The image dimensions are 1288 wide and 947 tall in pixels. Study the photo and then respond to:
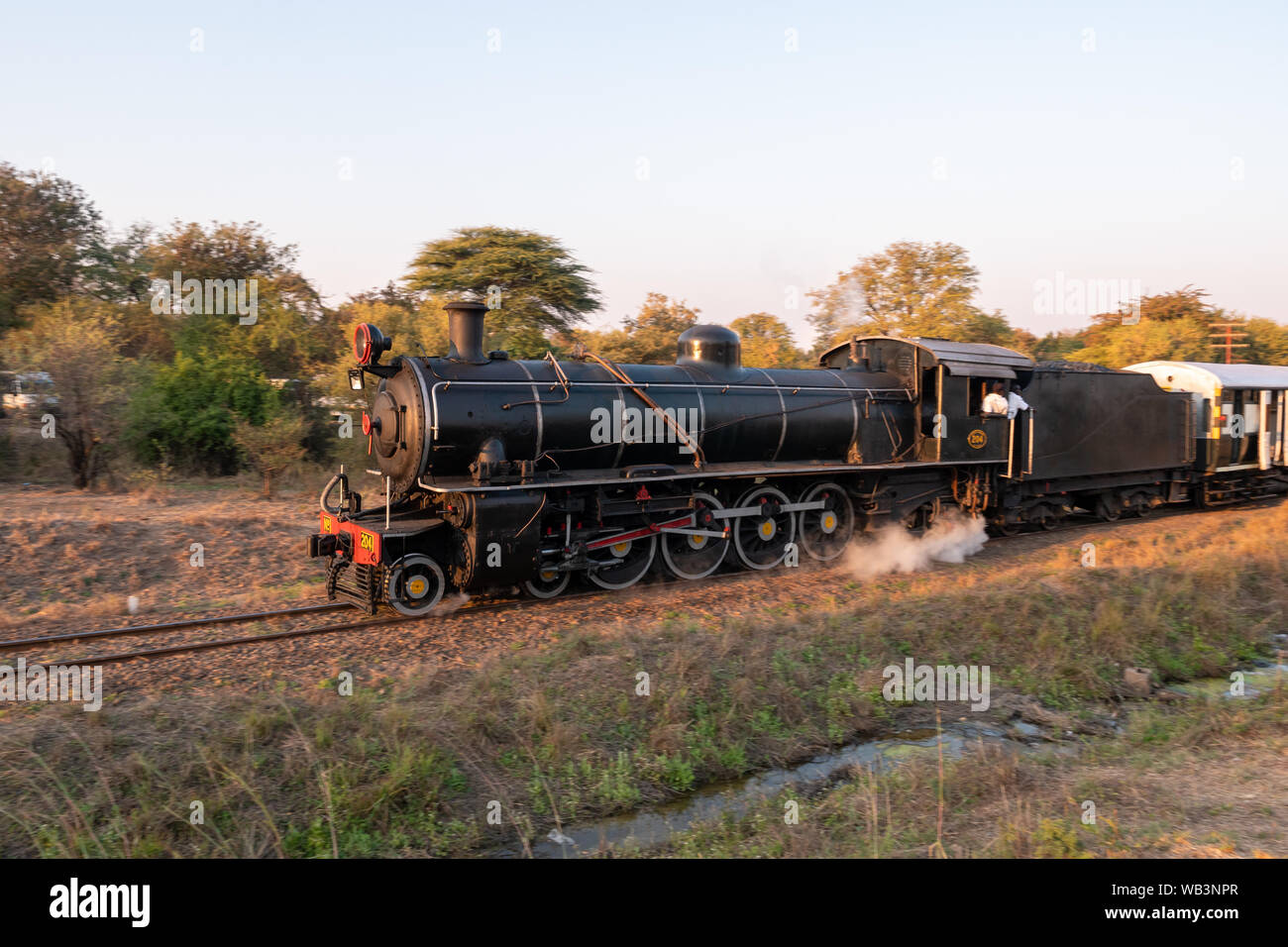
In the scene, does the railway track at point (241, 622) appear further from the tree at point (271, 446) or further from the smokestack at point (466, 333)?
the tree at point (271, 446)

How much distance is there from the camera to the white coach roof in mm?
17466

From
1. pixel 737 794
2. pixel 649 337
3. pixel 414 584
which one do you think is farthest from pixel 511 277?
pixel 737 794

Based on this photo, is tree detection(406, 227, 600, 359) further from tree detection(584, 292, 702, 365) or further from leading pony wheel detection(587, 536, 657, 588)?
leading pony wheel detection(587, 536, 657, 588)

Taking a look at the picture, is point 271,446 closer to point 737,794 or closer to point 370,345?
point 370,345

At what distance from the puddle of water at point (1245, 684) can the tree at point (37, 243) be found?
2710cm

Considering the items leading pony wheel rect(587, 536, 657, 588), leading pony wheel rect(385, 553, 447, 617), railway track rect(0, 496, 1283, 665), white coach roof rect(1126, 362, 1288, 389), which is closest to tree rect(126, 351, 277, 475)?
railway track rect(0, 496, 1283, 665)

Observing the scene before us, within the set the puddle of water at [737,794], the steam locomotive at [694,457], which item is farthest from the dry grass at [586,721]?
the steam locomotive at [694,457]

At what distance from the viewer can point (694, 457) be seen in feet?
35.3

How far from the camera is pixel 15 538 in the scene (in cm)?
1093

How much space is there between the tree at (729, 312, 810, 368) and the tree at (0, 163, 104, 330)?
21.7 m

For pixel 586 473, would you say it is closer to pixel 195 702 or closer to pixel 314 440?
pixel 195 702

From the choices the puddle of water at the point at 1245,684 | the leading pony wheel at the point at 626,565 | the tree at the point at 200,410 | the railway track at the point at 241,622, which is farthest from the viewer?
the tree at the point at 200,410

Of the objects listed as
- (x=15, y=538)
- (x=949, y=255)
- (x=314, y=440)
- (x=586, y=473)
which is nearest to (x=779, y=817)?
(x=586, y=473)

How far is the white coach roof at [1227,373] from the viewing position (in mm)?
17466
